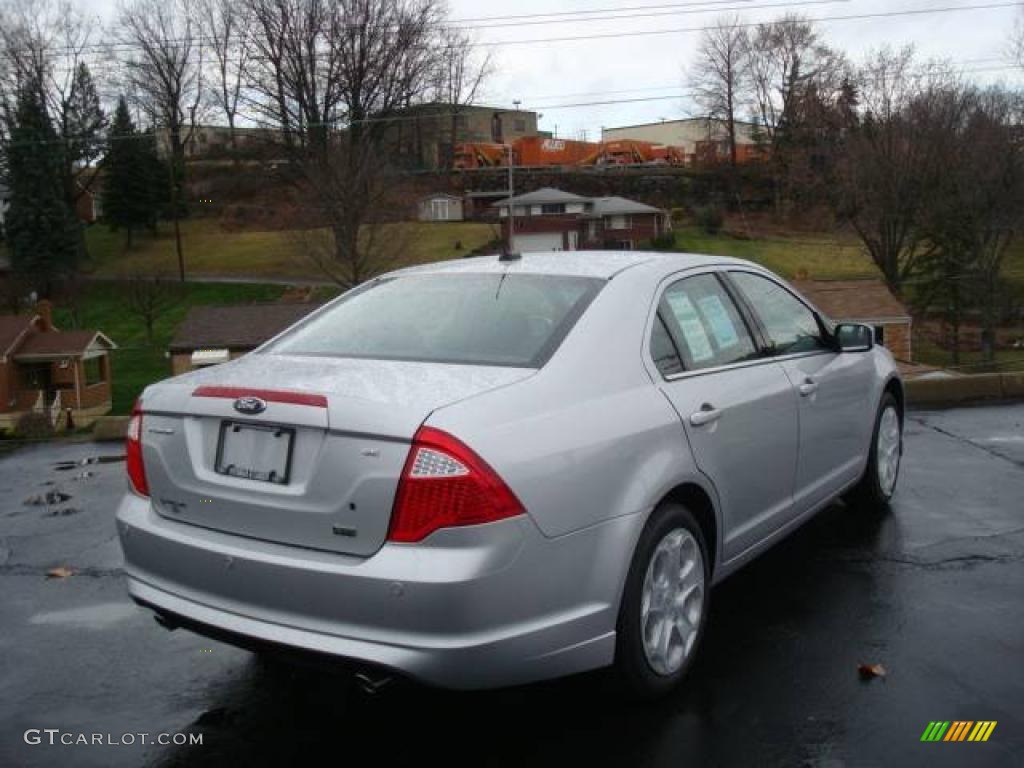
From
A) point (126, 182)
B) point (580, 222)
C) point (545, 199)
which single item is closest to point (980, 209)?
point (580, 222)

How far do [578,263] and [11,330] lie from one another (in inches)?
1541

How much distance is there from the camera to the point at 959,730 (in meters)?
3.14

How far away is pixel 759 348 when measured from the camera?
436 centimetres

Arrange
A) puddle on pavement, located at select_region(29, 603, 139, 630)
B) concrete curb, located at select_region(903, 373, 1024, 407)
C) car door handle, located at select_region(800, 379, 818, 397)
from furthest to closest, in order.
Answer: concrete curb, located at select_region(903, 373, 1024, 407)
car door handle, located at select_region(800, 379, 818, 397)
puddle on pavement, located at select_region(29, 603, 139, 630)

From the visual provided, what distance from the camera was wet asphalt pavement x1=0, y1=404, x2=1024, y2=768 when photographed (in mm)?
3105

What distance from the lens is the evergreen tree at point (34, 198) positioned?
61969mm

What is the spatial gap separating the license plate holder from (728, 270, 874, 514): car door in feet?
7.62

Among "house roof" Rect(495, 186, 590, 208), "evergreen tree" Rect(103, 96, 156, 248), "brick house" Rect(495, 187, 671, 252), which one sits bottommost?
"brick house" Rect(495, 187, 671, 252)

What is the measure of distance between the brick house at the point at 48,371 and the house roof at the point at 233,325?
3136 mm

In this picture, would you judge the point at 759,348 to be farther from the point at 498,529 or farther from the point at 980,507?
the point at 980,507

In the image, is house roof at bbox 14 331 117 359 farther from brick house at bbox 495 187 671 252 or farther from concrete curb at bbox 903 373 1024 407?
concrete curb at bbox 903 373 1024 407

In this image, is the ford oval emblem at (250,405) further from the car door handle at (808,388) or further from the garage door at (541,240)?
the garage door at (541,240)

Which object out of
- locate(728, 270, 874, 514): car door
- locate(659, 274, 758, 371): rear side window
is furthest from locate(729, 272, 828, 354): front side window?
locate(659, 274, 758, 371): rear side window

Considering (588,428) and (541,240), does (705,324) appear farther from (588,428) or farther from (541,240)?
(541,240)
